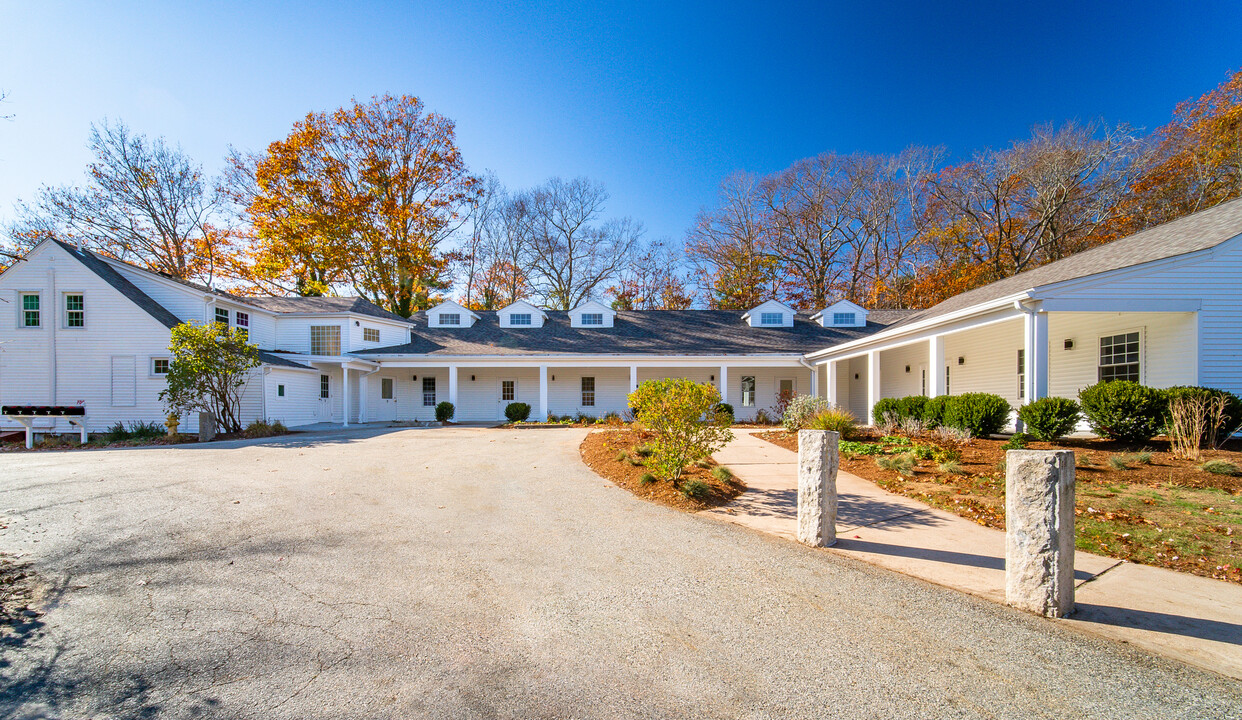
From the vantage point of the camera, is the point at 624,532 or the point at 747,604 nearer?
the point at 747,604

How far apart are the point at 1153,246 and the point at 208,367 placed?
2481 centimetres

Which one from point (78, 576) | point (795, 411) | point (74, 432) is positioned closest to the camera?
point (78, 576)

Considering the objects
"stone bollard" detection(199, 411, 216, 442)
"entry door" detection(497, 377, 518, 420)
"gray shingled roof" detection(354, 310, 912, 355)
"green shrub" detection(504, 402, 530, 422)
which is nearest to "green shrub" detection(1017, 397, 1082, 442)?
"gray shingled roof" detection(354, 310, 912, 355)

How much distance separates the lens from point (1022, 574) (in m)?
3.77

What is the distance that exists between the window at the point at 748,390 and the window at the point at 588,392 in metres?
6.81

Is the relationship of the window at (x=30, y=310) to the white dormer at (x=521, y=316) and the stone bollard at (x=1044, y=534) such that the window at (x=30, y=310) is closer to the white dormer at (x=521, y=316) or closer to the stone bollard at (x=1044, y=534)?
the white dormer at (x=521, y=316)

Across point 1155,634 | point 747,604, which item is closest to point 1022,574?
point 1155,634

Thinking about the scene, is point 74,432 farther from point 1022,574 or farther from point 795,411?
point 1022,574

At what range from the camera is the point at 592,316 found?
25281 millimetres

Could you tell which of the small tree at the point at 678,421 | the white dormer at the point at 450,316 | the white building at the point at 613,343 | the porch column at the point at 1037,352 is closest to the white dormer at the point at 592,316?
the white building at the point at 613,343

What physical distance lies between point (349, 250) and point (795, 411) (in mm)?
26340

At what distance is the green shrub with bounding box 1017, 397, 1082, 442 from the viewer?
946cm

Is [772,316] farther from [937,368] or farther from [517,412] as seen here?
[517,412]

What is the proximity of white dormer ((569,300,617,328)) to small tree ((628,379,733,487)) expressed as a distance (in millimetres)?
17604
